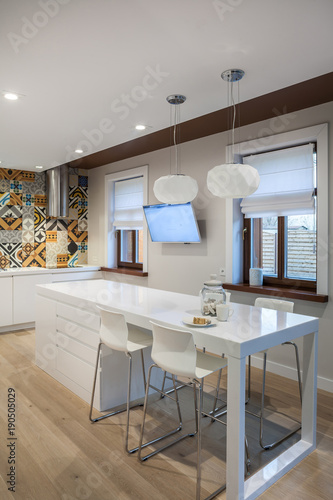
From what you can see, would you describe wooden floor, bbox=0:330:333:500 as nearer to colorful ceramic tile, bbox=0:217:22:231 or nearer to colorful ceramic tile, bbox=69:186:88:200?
colorful ceramic tile, bbox=0:217:22:231

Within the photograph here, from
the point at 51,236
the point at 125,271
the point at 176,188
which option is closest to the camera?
the point at 176,188

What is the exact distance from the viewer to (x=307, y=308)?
3268 millimetres

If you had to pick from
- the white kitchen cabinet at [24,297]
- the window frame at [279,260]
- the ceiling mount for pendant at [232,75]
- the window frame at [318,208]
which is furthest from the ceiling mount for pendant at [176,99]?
the white kitchen cabinet at [24,297]

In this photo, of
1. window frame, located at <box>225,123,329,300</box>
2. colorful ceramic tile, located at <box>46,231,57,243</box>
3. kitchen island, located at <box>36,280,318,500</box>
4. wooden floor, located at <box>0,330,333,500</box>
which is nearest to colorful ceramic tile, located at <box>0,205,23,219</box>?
colorful ceramic tile, located at <box>46,231,57,243</box>

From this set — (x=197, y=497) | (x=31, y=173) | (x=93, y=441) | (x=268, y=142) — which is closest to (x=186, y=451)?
(x=197, y=497)

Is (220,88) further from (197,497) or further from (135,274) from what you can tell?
(135,274)

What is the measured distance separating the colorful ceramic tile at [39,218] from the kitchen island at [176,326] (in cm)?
236

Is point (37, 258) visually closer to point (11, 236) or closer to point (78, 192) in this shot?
point (11, 236)

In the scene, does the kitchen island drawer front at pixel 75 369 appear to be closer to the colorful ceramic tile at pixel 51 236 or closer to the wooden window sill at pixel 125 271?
the wooden window sill at pixel 125 271

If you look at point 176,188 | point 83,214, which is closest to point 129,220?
point 83,214

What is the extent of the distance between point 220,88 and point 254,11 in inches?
35.3

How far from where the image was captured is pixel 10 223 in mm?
5465

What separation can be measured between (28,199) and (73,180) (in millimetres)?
806

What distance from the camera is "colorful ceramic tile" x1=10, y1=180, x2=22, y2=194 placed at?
216 inches
